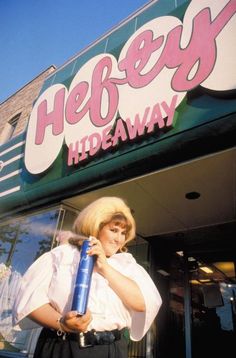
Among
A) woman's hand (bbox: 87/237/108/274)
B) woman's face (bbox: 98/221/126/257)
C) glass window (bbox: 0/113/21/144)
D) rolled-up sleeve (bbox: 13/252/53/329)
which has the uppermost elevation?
glass window (bbox: 0/113/21/144)

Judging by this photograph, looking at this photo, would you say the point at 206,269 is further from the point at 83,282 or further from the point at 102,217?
the point at 83,282

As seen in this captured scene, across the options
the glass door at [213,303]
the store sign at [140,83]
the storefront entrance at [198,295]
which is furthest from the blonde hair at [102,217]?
the glass door at [213,303]

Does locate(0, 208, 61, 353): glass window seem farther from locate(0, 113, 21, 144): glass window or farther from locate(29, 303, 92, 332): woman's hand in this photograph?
locate(0, 113, 21, 144): glass window

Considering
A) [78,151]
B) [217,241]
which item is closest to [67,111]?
[78,151]

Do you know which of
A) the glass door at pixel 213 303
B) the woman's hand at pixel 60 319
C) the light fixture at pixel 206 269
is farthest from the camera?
the light fixture at pixel 206 269

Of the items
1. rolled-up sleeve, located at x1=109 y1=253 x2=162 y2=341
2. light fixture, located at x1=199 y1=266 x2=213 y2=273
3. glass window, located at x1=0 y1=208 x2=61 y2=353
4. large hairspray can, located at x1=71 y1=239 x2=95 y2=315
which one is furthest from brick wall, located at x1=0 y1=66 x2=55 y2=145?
large hairspray can, located at x1=71 y1=239 x2=95 y2=315

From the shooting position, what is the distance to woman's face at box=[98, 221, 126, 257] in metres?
1.62

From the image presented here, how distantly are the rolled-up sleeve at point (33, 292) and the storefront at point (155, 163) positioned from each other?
2.23 meters

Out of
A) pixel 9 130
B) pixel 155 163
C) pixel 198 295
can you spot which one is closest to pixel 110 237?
pixel 155 163

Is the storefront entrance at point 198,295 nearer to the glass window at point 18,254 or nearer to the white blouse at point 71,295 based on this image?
the glass window at point 18,254

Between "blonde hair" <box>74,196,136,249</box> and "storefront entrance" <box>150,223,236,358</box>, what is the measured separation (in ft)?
12.3

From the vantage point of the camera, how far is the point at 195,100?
11.1 feet

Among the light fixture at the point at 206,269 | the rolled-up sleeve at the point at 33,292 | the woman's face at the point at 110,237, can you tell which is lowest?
the rolled-up sleeve at the point at 33,292

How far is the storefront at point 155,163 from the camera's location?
3.38m
